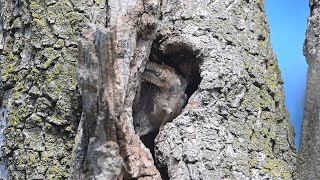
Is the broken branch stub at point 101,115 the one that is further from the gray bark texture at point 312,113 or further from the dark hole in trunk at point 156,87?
the gray bark texture at point 312,113

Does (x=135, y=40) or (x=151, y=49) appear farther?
(x=151, y=49)

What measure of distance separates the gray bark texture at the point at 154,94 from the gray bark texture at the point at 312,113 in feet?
0.12

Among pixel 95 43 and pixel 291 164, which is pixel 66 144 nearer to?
pixel 95 43

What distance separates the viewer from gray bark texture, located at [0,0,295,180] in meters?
1.31

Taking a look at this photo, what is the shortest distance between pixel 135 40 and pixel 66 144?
0.30 metres

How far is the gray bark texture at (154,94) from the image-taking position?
1.31m

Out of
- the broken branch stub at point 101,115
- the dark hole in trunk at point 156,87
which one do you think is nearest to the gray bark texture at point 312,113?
the dark hole in trunk at point 156,87

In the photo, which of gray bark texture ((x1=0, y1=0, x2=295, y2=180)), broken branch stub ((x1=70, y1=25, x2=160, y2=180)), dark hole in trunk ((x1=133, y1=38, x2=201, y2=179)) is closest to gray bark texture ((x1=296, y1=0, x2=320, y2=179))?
gray bark texture ((x1=0, y1=0, x2=295, y2=180))

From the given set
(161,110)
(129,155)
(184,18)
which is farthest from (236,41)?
(129,155)

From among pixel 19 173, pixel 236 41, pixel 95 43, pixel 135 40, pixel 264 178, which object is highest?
pixel 236 41

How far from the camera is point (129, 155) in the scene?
4.00ft

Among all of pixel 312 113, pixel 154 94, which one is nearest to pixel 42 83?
pixel 154 94

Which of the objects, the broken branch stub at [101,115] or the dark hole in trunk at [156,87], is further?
the dark hole in trunk at [156,87]

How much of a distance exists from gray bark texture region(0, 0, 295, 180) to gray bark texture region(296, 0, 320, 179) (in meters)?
0.04
